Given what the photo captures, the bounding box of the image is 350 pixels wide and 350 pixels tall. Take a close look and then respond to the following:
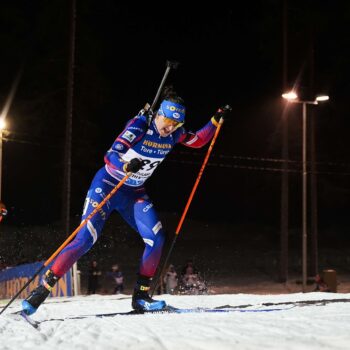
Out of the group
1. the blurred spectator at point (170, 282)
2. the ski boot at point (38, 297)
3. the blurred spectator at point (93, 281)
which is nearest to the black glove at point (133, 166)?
the ski boot at point (38, 297)

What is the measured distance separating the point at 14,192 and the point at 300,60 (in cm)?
1896

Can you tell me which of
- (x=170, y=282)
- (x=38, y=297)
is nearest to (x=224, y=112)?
(x=38, y=297)

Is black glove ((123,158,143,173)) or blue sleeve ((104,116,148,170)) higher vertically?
blue sleeve ((104,116,148,170))

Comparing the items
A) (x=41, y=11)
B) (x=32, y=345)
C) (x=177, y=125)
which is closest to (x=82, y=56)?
(x=41, y=11)

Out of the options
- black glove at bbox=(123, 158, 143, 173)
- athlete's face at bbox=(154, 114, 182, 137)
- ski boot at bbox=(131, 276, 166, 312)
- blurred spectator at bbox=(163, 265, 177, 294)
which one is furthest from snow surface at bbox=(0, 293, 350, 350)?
blurred spectator at bbox=(163, 265, 177, 294)

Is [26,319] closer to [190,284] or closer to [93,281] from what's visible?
[190,284]

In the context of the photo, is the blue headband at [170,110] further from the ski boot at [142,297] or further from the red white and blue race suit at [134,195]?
the ski boot at [142,297]

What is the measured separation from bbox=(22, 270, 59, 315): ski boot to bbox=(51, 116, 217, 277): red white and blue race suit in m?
0.25

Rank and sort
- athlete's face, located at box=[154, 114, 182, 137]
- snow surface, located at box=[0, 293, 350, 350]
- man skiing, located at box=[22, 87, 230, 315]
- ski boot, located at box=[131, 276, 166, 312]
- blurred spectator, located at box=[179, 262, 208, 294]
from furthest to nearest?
blurred spectator, located at box=[179, 262, 208, 294] → ski boot, located at box=[131, 276, 166, 312] → athlete's face, located at box=[154, 114, 182, 137] → man skiing, located at box=[22, 87, 230, 315] → snow surface, located at box=[0, 293, 350, 350]

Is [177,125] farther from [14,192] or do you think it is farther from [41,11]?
[14,192]

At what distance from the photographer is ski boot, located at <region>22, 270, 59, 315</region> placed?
19.3 ft

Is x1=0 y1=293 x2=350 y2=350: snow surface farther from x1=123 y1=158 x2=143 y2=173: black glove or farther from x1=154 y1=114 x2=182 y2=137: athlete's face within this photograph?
x1=154 y1=114 x2=182 y2=137: athlete's face

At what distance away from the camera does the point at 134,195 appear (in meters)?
6.53

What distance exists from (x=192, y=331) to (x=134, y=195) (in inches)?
84.7
